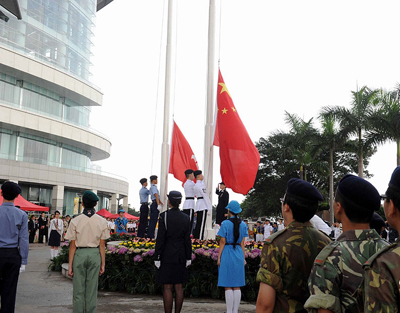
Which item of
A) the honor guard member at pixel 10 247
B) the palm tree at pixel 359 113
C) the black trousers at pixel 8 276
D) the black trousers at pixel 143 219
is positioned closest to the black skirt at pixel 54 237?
the black trousers at pixel 143 219

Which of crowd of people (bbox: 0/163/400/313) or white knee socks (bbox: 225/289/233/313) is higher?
crowd of people (bbox: 0/163/400/313)

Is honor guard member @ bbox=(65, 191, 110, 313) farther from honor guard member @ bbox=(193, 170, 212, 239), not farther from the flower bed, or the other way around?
honor guard member @ bbox=(193, 170, 212, 239)

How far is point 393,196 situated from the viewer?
1955mm

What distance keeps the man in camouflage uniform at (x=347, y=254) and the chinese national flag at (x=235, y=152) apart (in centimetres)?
854

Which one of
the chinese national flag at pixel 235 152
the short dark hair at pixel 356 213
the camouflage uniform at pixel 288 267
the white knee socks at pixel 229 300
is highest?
the chinese national flag at pixel 235 152

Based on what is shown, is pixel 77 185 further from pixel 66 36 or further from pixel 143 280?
pixel 143 280

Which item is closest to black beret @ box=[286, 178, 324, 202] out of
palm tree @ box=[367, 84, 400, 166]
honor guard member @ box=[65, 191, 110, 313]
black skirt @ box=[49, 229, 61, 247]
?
honor guard member @ box=[65, 191, 110, 313]

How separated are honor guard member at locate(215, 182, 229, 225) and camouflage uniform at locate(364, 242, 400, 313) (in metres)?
12.0

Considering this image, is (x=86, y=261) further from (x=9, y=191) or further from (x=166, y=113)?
(x=166, y=113)

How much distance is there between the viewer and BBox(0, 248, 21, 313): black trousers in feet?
18.6

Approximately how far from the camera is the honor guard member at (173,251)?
6570 mm

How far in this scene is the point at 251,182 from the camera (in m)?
11.0

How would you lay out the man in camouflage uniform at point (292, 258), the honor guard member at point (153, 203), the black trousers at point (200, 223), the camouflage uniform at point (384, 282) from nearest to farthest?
the camouflage uniform at point (384, 282), the man in camouflage uniform at point (292, 258), the black trousers at point (200, 223), the honor guard member at point (153, 203)

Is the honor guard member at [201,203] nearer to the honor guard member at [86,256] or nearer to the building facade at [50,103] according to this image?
the honor guard member at [86,256]
